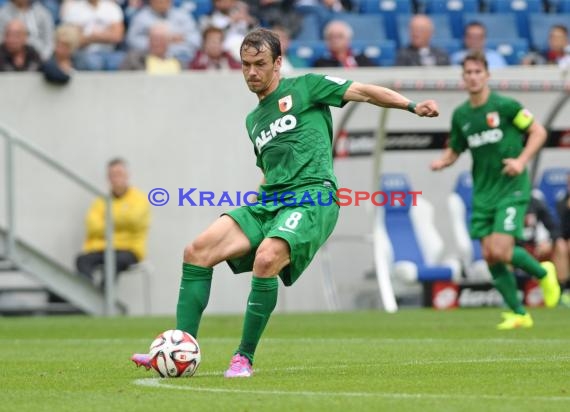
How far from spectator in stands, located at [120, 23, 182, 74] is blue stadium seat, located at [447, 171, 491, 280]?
13.8 feet

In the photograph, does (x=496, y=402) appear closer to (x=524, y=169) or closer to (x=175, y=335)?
(x=175, y=335)

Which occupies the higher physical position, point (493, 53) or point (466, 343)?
point (493, 53)

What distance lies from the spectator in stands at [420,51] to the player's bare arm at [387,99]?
36.3ft

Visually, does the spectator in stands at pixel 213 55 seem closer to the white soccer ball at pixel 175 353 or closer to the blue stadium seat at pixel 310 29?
the blue stadium seat at pixel 310 29

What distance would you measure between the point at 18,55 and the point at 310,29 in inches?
175

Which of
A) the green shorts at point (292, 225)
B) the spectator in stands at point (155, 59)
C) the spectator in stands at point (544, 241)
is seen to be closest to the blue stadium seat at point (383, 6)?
the spectator in stands at point (155, 59)

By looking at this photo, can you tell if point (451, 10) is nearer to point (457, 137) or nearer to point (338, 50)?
point (338, 50)

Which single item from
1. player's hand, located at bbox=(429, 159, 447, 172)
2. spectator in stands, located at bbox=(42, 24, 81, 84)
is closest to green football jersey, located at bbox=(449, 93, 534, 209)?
player's hand, located at bbox=(429, 159, 447, 172)

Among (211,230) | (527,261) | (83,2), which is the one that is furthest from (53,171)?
(211,230)

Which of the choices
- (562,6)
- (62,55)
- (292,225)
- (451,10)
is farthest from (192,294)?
(562,6)

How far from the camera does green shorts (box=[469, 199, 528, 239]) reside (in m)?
13.5

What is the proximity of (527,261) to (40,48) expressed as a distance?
7797 mm

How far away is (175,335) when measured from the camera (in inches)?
316

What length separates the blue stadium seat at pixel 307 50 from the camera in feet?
64.5
